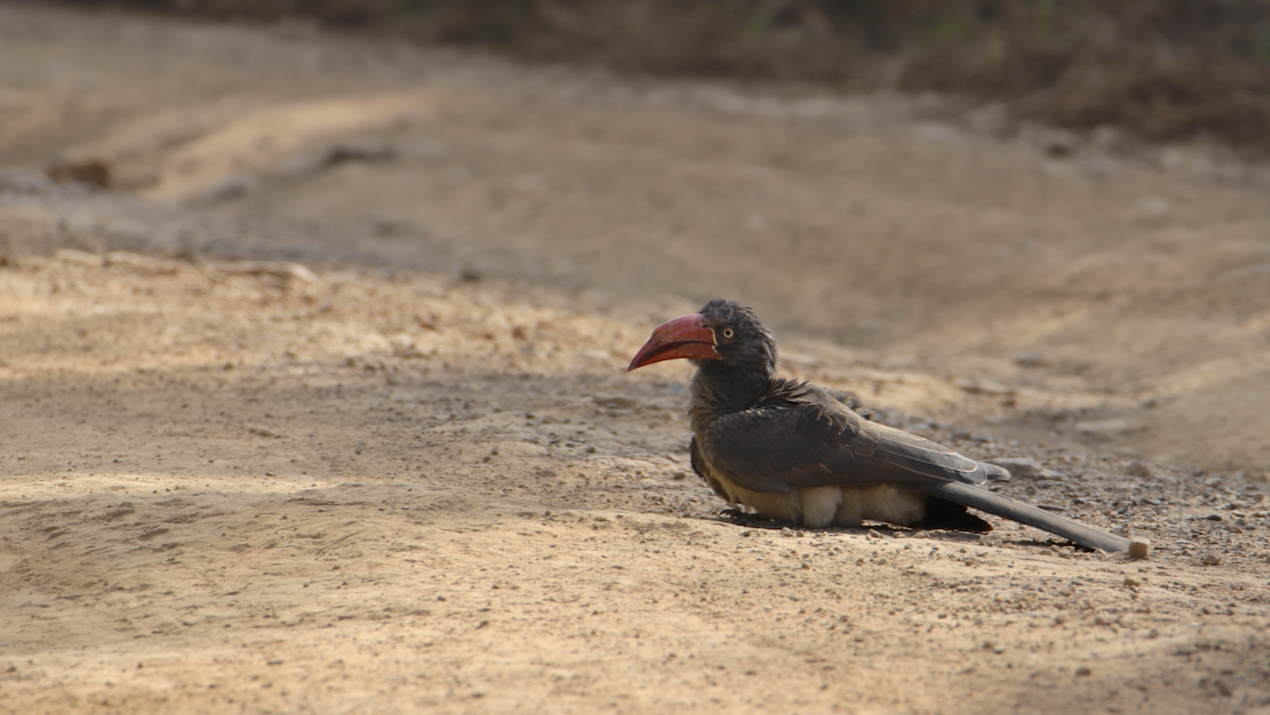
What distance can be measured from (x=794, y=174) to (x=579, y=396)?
468cm

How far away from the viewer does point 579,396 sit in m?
4.66

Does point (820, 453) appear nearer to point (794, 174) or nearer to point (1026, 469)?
point (1026, 469)

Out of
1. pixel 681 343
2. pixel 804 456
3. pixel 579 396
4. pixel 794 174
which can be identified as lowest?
pixel 579 396

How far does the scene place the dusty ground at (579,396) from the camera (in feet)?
7.57

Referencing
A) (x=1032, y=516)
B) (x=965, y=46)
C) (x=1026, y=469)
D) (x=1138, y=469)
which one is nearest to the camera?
(x=1032, y=516)

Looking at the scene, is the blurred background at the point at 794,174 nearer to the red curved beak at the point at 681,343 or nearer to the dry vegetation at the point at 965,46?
the dry vegetation at the point at 965,46

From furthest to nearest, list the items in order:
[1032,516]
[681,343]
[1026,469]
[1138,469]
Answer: [1138,469], [1026,469], [681,343], [1032,516]

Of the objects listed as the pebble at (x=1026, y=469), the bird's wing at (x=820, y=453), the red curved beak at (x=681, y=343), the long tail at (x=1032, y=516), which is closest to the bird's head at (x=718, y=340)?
the red curved beak at (x=681, y=343)

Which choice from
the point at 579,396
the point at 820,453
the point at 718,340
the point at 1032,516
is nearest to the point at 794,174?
the point at 579,396

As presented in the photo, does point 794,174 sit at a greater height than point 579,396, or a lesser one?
greater

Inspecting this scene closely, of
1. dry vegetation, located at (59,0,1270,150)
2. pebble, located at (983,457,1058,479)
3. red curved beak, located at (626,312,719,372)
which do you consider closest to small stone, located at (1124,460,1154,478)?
pebble, located at (983,457,1058,479)

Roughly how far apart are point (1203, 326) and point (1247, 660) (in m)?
4.25

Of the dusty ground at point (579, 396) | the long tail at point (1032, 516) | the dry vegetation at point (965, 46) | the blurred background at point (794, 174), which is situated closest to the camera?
the dusty ground at point (579, 396)

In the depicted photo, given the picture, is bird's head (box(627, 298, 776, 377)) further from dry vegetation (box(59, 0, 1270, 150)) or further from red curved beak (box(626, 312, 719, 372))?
dry vegetation (box(59, 0, 1270, 150))
